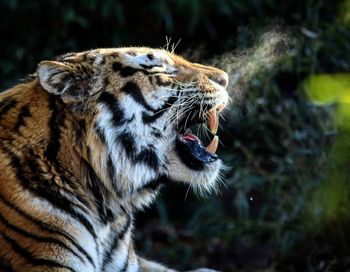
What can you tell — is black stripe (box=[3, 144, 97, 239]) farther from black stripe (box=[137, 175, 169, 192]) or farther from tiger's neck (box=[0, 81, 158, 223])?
black stripe (box=[137, 175, 169, 192])

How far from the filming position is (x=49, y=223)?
397 centimetres

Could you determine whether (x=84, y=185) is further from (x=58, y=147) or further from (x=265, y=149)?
(x=265, y=149)

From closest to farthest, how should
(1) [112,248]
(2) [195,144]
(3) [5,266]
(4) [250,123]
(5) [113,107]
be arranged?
(3) [5,266] < (5) [113,107] < (2) [195,144] < (1) [112,248] < (4) [250,123]

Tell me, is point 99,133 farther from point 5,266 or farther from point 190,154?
point 5,266

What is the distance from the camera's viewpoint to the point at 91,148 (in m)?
4.01

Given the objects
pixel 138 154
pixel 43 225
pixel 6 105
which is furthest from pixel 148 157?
pixel 6 105

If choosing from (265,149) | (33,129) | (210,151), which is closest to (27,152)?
(33,129)

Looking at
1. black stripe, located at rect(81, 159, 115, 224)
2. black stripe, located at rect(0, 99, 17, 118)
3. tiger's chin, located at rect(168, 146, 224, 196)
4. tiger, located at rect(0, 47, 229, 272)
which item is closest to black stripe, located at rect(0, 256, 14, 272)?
tiger, located at rect(0, 47, 229, 272)

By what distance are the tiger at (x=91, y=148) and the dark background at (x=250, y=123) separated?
3.22 feet

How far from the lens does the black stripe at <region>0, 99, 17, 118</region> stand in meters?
4.09

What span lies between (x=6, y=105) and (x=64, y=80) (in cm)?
30

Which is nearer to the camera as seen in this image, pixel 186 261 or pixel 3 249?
pixel 3 249

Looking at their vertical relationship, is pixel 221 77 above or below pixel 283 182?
above

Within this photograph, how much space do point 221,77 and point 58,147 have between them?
29.0 inches
